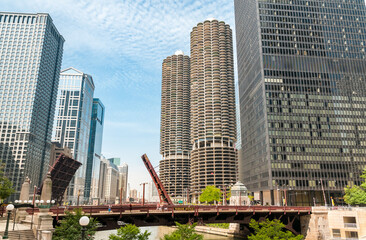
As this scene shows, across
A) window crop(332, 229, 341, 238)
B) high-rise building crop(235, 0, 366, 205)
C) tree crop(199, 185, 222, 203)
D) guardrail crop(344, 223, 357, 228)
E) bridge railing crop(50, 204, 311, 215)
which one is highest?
high-rise building crop(235, 0, 366, 205)

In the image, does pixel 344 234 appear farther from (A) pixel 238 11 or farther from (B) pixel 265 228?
(A) pixel 238 11

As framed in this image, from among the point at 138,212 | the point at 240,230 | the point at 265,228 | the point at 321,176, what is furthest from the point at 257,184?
the point at 138,212

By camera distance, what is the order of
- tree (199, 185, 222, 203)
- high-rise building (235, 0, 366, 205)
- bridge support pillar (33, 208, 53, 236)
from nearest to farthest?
bridge support pillar (33, 208, 53, 236) → high-rise building (235, 0, 366, 205) → tree (199, 185, 222, 203)

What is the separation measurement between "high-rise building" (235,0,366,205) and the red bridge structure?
52013 mm

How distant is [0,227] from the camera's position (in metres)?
34.6

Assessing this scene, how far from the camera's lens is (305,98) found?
125 m

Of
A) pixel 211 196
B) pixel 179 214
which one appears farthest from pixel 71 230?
pixel 211 196

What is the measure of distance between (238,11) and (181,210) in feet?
479

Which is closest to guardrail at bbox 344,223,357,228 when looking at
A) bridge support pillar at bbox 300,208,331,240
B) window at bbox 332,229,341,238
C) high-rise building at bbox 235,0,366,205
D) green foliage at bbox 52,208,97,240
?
window at bbox 332,229,341,238

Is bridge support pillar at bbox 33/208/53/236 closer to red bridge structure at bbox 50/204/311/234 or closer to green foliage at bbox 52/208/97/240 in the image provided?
green foliage at bbox 52/208/97/240

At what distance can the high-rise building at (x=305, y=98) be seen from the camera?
116312 mm

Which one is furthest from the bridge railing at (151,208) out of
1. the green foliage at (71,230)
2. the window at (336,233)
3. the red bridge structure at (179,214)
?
the window at (336,233)

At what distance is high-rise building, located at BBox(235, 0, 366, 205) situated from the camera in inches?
4579

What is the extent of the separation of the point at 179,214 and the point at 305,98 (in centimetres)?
9423
